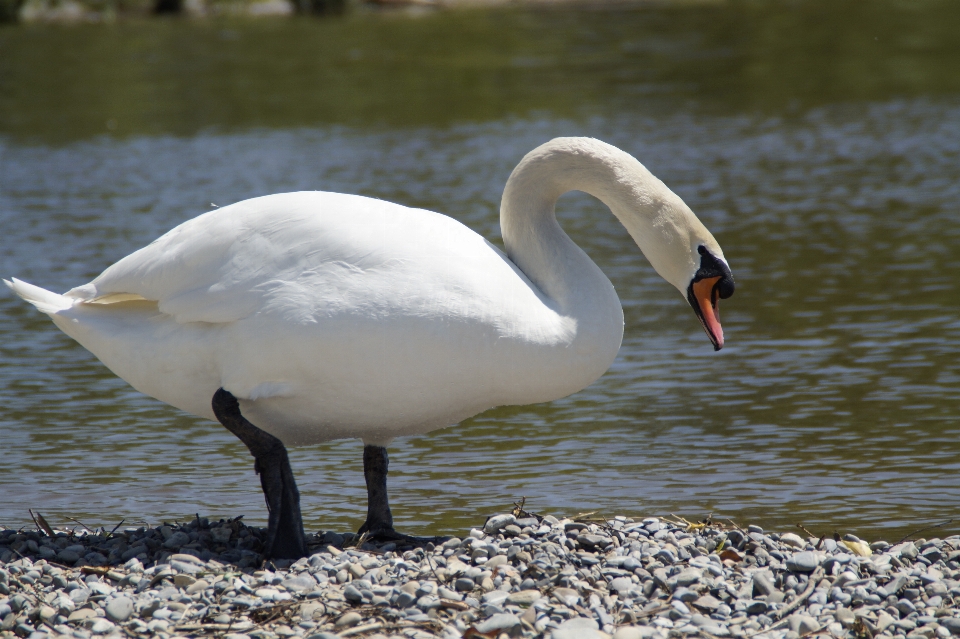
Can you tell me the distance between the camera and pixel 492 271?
17.5 ft

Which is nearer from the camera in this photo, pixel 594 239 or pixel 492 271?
pixel 492 271

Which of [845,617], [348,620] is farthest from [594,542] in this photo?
[348,620]

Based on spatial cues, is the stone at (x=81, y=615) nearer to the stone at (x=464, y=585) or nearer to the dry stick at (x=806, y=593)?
the stone at (x=464, y=585)

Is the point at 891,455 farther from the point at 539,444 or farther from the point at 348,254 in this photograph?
the point at 348,254

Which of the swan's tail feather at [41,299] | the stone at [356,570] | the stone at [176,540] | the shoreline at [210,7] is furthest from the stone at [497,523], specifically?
the shoreline at [210,7]

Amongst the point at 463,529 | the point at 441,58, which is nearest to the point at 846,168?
the point at 463,529

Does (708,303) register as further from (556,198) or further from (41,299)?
(41,299)

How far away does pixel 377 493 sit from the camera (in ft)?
19.2

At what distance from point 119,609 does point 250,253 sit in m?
1.47

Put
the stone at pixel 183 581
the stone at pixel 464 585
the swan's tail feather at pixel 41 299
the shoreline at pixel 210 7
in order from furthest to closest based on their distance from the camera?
the shoreline at pixel 210 7 < the swan's tail feather at pixel 41 299 < the stone at pixel 183 581 < the stone at pixel 464 585

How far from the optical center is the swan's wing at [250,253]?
524 centimetres

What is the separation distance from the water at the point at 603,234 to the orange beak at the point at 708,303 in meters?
1.14

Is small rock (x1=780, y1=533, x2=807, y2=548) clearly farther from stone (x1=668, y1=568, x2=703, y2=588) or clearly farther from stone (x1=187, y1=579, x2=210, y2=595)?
stone (x1=187, y1=579, x2=210, y2=595)

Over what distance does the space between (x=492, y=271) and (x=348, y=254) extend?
1.89 feet
